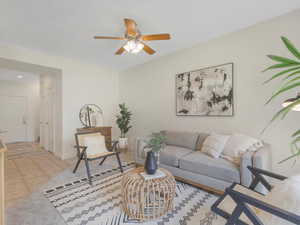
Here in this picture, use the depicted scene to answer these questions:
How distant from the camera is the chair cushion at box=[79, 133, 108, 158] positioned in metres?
2.97

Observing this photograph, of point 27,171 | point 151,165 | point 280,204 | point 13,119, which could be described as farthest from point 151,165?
point 13,119

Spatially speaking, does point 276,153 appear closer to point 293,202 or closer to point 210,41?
point 293,202

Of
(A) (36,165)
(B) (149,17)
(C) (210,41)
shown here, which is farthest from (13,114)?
(C) (210,41)

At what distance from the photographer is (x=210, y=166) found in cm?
213

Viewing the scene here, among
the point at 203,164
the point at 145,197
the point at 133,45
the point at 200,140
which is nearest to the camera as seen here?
the point at 145,197

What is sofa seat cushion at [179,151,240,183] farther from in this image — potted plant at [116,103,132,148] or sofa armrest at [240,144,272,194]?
potted plant at [116,103,132,148]

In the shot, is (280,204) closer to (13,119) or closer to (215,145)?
(215,145)

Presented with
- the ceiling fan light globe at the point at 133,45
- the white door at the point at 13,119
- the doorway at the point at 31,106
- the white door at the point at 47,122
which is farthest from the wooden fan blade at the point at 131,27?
the white door at the point at 13,119

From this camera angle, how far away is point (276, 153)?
2.30 m

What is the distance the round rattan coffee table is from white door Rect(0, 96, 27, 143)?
6.20 meters

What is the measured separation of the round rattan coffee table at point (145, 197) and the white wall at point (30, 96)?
20.8 ft

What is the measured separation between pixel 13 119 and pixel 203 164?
7.05m

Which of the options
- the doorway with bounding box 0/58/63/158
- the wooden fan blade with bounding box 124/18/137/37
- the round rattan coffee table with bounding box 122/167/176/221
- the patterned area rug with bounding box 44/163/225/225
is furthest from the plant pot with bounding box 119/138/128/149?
the wooden fan blade with bounding box 124/18/137/37

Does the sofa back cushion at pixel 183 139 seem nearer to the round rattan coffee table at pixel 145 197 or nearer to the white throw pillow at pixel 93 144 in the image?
the round rattan coffee table at pixel 145 197
